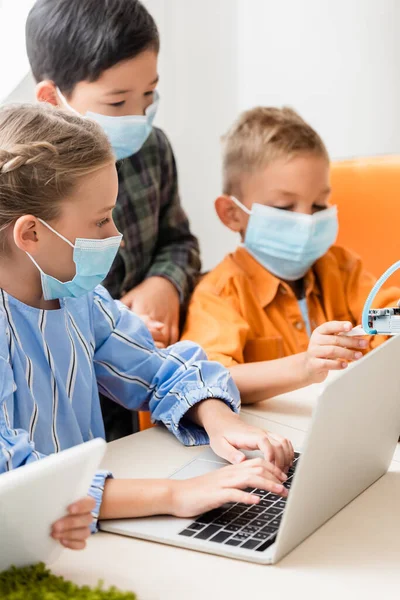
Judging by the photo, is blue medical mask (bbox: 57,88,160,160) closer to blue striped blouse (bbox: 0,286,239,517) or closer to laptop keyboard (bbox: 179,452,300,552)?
blue striped blouse (bbox: 0,286,239,517)

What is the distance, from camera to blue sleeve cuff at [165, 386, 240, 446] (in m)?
1.15

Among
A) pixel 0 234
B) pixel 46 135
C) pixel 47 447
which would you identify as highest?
pixel 46 135

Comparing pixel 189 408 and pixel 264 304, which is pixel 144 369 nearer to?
pixel 189 408

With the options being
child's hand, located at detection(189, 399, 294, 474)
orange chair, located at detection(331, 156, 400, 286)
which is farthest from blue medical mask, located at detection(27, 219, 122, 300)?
orange chair, located at detection(331, 156, 400, 286)

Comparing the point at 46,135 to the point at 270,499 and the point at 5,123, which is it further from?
the point at 270,499

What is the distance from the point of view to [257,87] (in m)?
2.72

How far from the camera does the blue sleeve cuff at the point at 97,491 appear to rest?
0.88 metres

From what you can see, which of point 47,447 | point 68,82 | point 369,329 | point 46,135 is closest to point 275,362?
point 369,329

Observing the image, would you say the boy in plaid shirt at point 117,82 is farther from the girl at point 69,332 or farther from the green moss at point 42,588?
the green moss at point 42,588

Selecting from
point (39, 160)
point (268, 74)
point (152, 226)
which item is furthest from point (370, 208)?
point (39, 160)

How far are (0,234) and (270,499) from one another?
45 centimetres

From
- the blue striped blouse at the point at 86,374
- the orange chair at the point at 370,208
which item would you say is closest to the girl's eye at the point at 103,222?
the blue striped blouse at the point at 86,374

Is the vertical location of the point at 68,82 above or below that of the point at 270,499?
above

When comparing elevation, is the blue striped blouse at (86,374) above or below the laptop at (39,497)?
below
